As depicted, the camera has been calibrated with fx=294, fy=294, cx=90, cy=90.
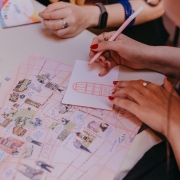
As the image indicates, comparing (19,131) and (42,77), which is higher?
(42,77)

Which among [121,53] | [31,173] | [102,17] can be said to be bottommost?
[31,173]

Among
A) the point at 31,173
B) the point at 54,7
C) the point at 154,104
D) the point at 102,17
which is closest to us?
the point at 31,173

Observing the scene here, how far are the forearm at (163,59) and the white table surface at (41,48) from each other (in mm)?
24

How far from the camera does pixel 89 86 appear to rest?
81cm

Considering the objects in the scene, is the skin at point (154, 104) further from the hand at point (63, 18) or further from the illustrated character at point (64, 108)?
the hand at point (63, 18)

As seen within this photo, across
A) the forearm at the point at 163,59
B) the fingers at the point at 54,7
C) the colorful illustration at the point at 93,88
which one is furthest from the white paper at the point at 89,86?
the fingers at the point at 54,7

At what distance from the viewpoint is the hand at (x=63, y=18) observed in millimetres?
931

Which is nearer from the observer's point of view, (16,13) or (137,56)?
(137,56)

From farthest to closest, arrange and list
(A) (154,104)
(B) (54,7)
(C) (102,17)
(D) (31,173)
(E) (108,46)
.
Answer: (C) (102,17) → (B) (54,7) → (E) (108,46) → (A) (154,104) → (D) (31,173)

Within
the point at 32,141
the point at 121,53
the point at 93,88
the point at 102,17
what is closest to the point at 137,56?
the point at 121,53

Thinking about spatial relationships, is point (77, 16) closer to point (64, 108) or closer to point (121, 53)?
point (121, 53)

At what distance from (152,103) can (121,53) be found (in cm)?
19

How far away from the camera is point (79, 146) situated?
0.68m

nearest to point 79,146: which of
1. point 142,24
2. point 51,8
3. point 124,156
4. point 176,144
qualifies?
point 124,156
